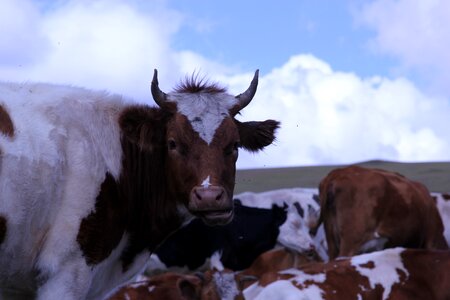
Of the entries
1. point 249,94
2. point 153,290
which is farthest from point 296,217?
point 249,94

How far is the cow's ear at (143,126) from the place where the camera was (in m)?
6.42

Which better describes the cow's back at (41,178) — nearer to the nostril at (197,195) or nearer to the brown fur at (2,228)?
the brown fur at (2,228)

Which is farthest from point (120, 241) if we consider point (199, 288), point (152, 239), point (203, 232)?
point (203, 232)

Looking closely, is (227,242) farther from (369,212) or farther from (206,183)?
(206,183)

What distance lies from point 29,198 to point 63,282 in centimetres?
54

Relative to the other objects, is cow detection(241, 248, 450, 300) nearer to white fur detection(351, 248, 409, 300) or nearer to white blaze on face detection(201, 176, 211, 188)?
white fur detection(351, 248, 409, 300)

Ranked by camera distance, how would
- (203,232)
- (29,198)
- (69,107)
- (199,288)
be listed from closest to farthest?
(29,198), (69,107), (199,288), (203,232)

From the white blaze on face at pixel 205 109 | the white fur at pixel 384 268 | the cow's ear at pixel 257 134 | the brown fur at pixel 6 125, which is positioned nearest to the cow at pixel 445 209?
the white fur at pixel 384 268

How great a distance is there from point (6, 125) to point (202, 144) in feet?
4.08

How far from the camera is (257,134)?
6.97 metres

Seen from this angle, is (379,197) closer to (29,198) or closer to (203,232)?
(203,232)

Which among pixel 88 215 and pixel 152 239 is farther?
pixel 152 239

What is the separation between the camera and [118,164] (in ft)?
20.5

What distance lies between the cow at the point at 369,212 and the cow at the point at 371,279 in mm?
2098
